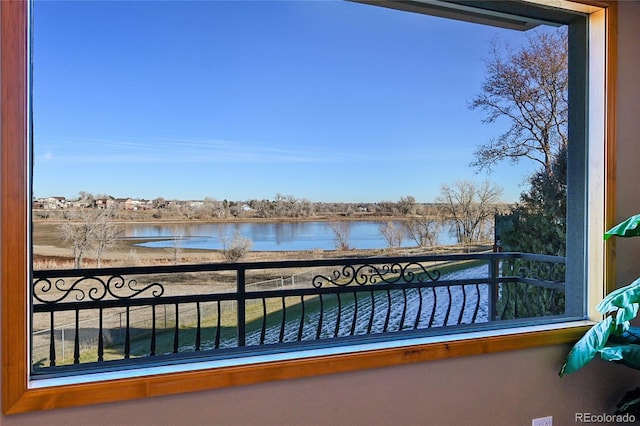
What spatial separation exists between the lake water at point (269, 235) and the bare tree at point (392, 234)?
0.09 ft

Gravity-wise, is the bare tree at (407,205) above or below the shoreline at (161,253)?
above

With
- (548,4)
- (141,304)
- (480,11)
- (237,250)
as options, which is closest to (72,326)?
(141,304)

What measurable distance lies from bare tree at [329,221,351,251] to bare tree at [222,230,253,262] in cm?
66

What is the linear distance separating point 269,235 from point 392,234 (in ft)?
3.22

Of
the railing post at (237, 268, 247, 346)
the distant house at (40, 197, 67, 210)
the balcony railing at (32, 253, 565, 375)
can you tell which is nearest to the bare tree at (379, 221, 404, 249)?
the balcony railing at (32, 253, 565, 375)

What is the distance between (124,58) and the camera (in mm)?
3070

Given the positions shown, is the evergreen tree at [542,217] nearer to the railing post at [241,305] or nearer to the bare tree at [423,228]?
the bare tree at [423,228]

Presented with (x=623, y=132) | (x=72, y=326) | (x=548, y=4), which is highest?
(x=548, y=4)

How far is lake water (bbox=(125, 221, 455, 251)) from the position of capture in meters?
3.18

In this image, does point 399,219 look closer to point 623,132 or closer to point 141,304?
point 623,132

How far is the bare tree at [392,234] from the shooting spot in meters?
3.56

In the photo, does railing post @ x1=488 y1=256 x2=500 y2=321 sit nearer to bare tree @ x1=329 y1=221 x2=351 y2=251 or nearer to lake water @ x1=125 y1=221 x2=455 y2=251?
lake water @ x1=125 y1=221 x2=455 y2=251

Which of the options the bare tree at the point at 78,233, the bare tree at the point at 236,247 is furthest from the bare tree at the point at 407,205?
the bare tree at the point at 78,233

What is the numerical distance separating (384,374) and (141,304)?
1718 millimetres
